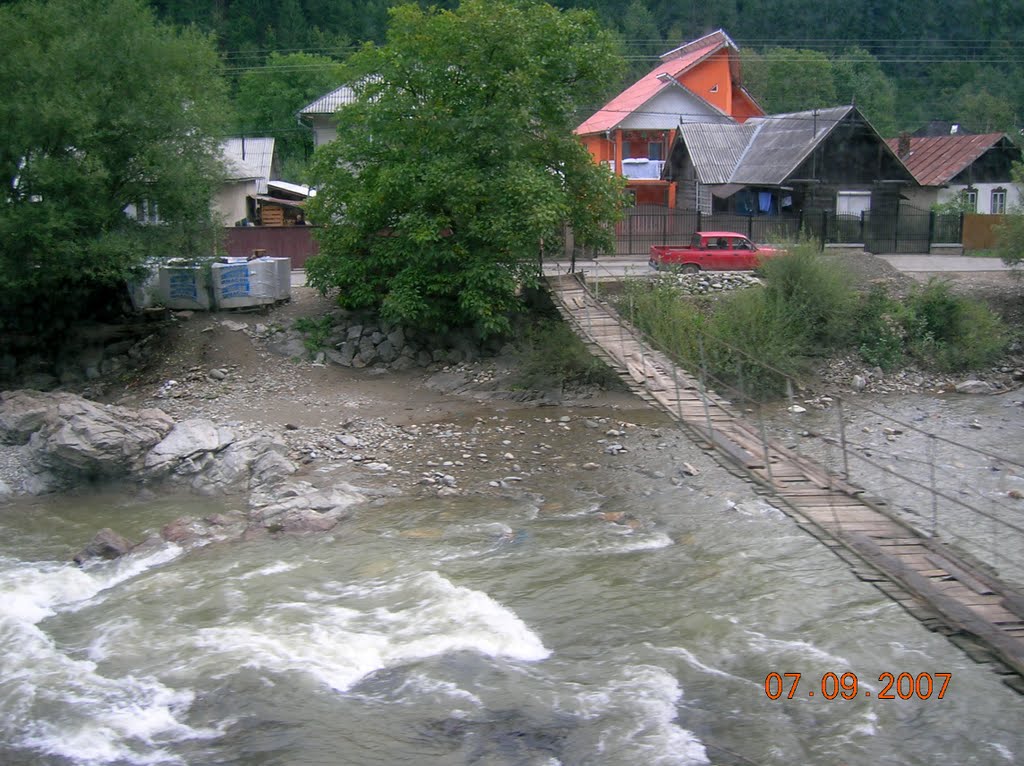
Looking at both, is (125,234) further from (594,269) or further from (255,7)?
(255,7)

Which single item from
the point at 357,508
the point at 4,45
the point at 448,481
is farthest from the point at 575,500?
the point at 4,45

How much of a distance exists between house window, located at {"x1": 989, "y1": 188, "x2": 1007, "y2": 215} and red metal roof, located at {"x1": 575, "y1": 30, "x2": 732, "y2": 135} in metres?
11.3

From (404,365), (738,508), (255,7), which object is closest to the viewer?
(738,508)

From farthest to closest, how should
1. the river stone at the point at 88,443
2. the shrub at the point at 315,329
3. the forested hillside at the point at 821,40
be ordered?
the forested hillside at the point at 821,40
the shrub at the point at 315,329
the river stone at the point at 88,443

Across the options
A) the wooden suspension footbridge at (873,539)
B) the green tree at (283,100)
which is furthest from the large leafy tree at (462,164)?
the green tree at (283,100)

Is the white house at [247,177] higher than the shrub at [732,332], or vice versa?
the white house at [247,177]

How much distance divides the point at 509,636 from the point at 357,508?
393 centimetres

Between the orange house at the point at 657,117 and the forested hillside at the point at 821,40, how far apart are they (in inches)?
258

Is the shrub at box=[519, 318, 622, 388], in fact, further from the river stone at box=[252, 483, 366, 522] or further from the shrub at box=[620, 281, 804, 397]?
the river stone at box=[252, 483, 366, 522]

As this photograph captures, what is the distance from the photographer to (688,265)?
21000mm

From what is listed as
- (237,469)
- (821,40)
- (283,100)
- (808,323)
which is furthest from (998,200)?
(237,469)

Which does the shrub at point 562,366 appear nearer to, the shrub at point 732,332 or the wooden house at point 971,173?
the shrub at point 732,332
